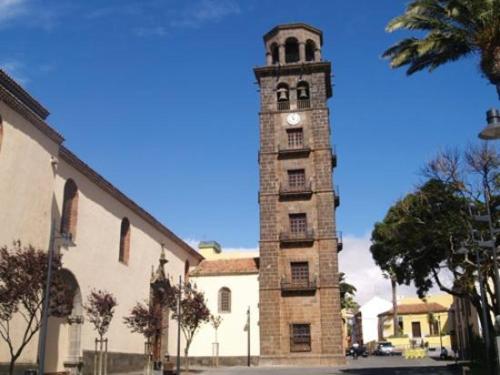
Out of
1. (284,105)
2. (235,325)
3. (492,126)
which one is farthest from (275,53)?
(492,126)

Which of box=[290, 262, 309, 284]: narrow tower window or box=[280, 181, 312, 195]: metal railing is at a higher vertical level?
box=[280, 181, 312, 195]: metal railing

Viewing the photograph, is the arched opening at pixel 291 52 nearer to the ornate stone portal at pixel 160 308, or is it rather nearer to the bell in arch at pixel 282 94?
the bell in arch at pixel 282 94

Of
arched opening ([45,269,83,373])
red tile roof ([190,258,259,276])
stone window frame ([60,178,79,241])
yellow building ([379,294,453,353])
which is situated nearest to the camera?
arched opening ([45,269,83,373])

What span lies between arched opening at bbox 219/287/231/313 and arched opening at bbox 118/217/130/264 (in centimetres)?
1207

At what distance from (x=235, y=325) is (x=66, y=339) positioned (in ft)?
61.5

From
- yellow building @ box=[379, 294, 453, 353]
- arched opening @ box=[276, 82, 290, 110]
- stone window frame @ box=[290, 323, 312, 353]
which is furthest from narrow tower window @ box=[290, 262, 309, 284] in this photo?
yellow building @ box=[379, 294, 453, 353]

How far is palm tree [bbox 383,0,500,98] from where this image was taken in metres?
17.8

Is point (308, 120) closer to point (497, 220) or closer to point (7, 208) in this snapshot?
point (497, 220)

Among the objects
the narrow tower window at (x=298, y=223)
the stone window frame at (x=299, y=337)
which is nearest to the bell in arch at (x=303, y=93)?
the narrow tower window at (x=298, y=223)

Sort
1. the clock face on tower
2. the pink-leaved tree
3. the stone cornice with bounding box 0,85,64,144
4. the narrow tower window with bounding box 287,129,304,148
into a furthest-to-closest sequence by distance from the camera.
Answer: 1. the clock face on tower
2. the narrow tower window with bounding box 287,129,304,148
3. the stone cornice with bounding box 0,85,64,144
4. the pink-leaved tree

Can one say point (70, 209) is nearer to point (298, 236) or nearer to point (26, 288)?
point (26, 288)

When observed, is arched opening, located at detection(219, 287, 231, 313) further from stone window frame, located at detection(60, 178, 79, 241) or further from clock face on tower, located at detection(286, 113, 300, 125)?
stone window frame, located at detection(60, 178, 79, 241)

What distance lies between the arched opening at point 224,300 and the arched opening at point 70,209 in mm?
18914

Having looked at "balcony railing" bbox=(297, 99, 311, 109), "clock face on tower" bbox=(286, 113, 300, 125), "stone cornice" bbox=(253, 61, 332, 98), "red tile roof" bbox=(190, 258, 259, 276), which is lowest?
"red tile roof" bbox=(190, 258, 259, 276)
